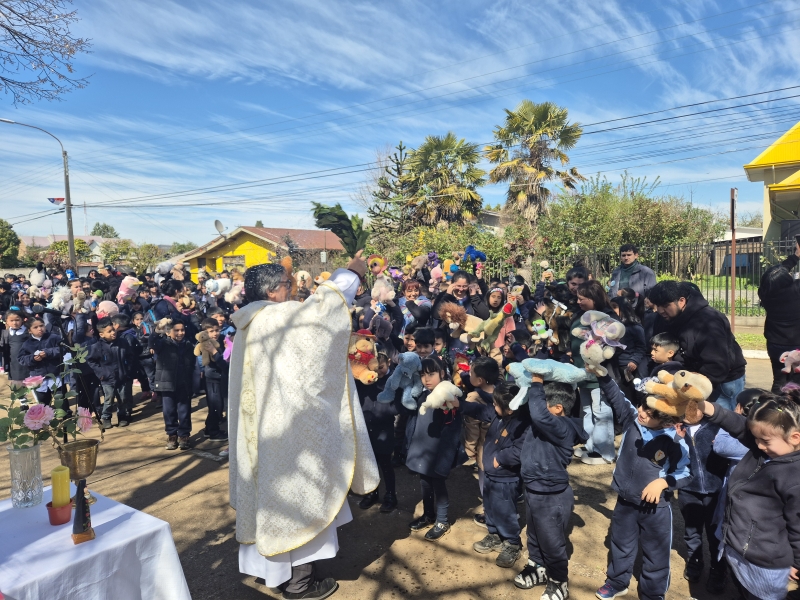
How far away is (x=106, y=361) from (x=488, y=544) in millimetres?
5863

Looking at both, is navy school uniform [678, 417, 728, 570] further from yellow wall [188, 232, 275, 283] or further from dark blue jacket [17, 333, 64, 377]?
yellow wall [188, 232, 275, 283]

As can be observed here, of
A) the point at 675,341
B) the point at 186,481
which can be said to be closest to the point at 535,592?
the point at 675,341

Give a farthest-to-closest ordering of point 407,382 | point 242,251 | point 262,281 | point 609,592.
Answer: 1. point 242,251
2. point 407,382
3. point 262,281
4. point 609,592

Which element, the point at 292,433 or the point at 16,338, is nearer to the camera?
the point at 292,433

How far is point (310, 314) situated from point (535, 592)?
2223 mm

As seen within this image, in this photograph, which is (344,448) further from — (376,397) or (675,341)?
(675,341)

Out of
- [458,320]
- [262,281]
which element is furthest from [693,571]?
[262,281]

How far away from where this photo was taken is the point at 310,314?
10.1 feet

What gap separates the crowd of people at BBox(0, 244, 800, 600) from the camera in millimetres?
2578

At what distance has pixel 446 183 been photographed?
76.2ft

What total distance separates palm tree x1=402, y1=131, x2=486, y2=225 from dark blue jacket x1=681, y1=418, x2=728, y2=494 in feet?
64.9

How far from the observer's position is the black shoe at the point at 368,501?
14.6 feet

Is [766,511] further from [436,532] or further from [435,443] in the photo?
[436,532]

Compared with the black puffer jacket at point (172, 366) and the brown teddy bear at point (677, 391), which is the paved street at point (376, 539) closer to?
the black puffer jacket at point (172, 366)
